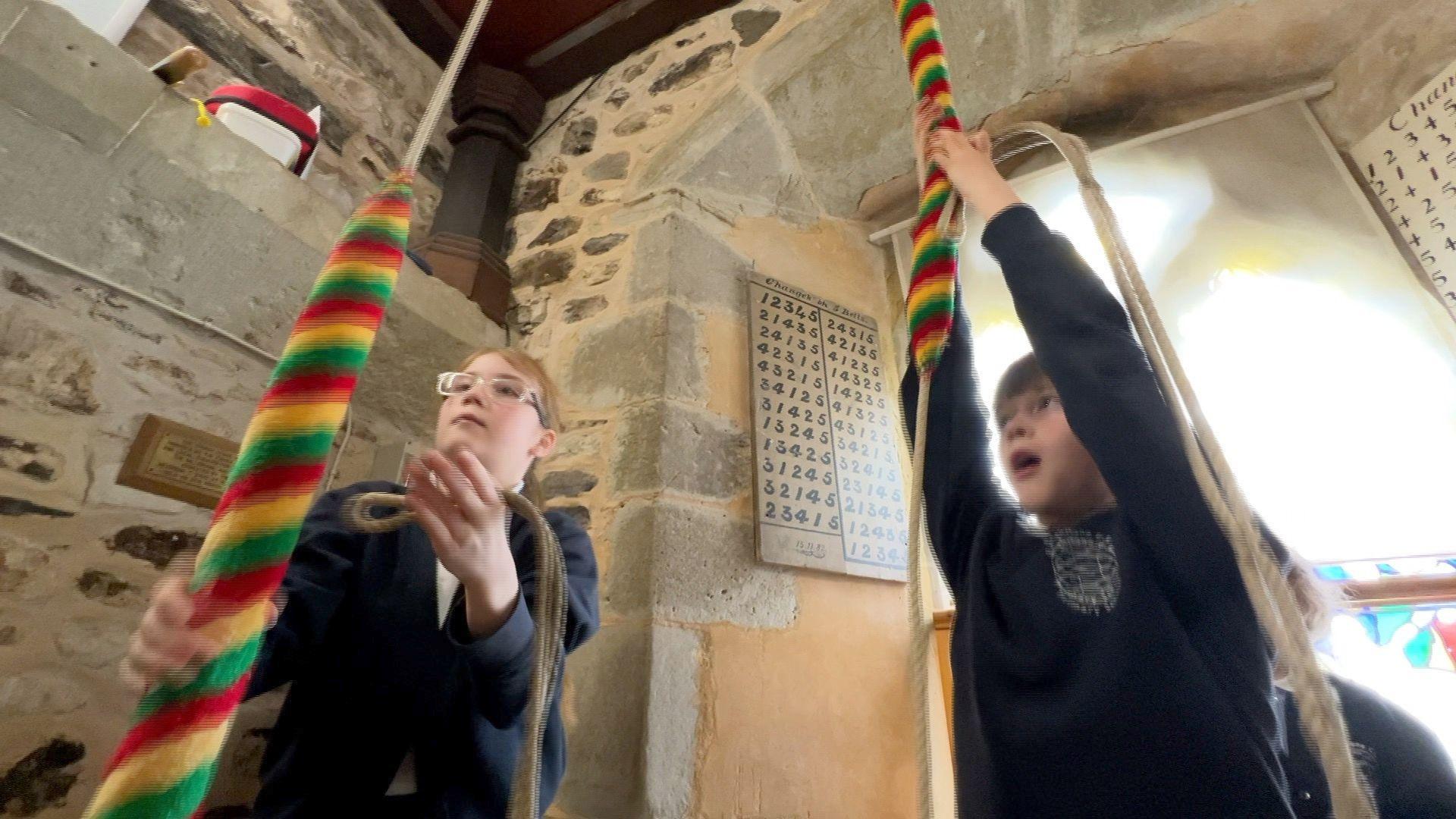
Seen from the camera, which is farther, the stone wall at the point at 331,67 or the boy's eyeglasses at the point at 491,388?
the stone wall at the point at 331,67

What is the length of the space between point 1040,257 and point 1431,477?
830mm

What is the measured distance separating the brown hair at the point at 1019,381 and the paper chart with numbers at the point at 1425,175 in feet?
2.82

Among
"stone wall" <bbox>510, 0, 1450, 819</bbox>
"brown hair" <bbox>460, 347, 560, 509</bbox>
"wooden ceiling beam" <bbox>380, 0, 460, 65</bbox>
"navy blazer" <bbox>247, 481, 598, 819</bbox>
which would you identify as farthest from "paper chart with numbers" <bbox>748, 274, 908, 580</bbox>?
"wooden ceiling beam" <bbox>380, 0, 460, 65</bbox>

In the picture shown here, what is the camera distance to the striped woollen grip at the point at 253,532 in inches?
8.5

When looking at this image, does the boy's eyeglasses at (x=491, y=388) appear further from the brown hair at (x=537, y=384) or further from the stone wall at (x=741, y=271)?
the stone wall at (x=741, y=271)

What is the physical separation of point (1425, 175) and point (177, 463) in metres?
2.03

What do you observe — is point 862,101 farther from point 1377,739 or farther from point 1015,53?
point 1377,739

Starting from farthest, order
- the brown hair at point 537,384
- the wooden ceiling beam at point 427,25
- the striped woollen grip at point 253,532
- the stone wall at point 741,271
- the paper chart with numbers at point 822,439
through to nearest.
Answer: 1. the wooden ceiling beam at point 427,25
2. the paper chart with numbers at point 822,439
3. the stone wall at point 741,271
4. the brown hair at point 537,384
5. the striped woollen grip at point 253,532

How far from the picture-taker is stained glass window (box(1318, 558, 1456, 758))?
839mm

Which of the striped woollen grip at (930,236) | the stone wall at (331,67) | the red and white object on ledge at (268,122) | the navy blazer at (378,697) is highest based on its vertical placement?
the stone wall at (331,67)

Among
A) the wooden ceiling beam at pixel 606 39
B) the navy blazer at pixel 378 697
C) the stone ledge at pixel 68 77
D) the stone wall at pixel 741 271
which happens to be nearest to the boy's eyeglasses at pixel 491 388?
the navy blazer at pixel 378 697

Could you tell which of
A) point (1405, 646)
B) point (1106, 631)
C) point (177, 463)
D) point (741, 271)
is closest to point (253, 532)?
point (1106, 631)

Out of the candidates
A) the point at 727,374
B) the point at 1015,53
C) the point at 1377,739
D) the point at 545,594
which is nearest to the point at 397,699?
the point at 545,594

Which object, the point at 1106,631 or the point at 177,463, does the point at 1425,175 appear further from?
the point at 177,463
